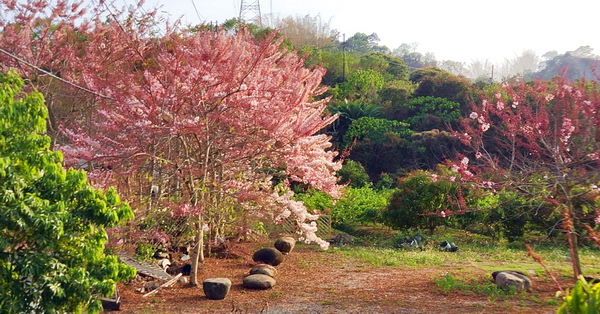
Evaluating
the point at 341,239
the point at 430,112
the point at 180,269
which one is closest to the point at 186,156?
the point at 180,269

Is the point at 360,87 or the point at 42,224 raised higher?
the point at 360,87

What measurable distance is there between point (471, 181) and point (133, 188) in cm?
550

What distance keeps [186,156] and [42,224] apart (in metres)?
4.07

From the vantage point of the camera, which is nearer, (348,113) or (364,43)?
(348,113)

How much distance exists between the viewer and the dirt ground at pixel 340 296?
6512 millimetres

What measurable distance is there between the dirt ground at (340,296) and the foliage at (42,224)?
2.08 m

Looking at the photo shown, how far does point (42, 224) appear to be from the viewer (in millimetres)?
3670

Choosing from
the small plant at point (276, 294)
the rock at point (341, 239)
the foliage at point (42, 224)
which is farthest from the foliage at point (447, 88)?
the foliage at point (42, 224)

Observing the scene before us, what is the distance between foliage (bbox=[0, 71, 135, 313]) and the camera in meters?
3.66

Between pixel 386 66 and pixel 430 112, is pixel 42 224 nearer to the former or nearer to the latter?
pixel 430 112

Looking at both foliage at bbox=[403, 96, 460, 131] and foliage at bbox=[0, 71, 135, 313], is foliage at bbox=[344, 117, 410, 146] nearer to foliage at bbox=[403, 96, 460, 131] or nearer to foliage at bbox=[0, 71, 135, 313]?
foliage at bbox=[403, 96, 460, 131]

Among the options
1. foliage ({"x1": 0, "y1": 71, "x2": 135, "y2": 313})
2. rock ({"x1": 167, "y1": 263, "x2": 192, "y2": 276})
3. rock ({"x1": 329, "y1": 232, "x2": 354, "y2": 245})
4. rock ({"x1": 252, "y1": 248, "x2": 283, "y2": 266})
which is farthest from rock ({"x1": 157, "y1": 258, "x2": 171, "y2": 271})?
rock ({"x1": 329, "y1": 232, "x2": 354, "y2": 245})

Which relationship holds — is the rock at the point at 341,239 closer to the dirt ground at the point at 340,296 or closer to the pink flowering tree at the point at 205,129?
the dirt ground at the point at 340,296

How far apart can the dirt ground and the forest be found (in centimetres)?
66
